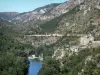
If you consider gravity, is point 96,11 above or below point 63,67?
above

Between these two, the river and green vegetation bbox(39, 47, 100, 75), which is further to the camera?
the river

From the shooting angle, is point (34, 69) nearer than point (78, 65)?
No

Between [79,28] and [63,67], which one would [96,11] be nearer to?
[79,28]

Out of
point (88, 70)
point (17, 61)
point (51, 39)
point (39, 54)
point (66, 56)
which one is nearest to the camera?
point (88, 70)

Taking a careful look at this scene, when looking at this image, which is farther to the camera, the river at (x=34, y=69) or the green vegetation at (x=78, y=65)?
the river at (x=34, y=69)

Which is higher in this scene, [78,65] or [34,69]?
[78,65]

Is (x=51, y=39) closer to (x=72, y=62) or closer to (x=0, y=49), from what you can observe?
(x=0, y=49)

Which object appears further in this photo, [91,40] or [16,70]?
[91,40]

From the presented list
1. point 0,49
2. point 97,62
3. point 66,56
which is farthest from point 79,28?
point 97,62

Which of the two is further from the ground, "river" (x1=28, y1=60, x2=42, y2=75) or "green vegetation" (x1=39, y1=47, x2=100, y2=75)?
"green vegetation" (x1=39, y1=47, x2=100, y2=75)

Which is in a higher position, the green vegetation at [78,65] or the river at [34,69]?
the green vegetation at [78,65]

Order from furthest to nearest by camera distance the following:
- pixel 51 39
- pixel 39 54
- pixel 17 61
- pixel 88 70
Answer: pixel 51 39 < pixel 39 54 < pixel 17 61 < pixel 88 70
